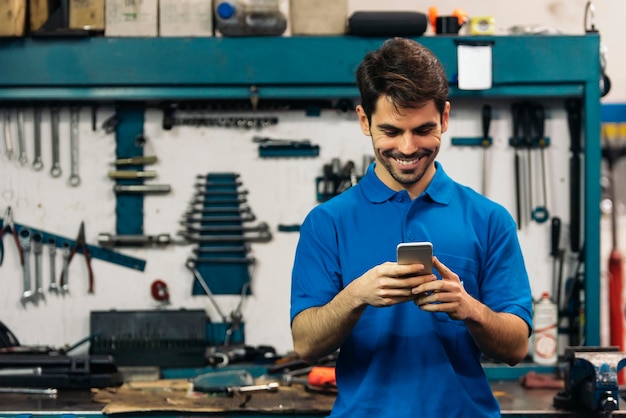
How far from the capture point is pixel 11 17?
117 inches

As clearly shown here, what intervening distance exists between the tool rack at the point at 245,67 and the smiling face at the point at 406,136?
1.44 m

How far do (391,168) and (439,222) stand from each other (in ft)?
0.42

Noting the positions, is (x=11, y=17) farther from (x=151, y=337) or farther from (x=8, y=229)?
(x=151, y=337)

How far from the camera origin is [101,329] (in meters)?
3.20

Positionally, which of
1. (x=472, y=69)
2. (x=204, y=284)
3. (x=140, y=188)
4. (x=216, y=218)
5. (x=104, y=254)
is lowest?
(x=204, y=284)

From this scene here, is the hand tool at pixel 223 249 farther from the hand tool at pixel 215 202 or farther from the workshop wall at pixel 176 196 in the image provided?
the hand tool at pixel 215 202

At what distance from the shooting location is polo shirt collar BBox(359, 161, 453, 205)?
1692 mm

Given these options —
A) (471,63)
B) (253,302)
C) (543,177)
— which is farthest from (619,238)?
(253,302)

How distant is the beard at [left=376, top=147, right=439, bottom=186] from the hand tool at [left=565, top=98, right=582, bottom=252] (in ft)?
5.74

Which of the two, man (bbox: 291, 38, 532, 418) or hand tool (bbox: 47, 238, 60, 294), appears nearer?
man (bbox: 291, 38, 532, 418)

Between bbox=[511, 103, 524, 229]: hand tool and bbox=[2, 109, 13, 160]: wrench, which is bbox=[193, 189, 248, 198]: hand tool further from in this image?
bbox=[511, 103, 524, 229]: hand tool

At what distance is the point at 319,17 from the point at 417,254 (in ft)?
5.81

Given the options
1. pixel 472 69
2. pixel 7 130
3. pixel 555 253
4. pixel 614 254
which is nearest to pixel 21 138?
pixel 7 130

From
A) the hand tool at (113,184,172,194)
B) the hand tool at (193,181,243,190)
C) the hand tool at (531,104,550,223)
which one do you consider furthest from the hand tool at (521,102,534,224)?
the hand tool at (113,184,172,194)
